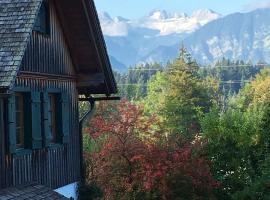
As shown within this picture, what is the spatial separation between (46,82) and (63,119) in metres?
1.40

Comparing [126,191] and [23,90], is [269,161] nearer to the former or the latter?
[126,191]

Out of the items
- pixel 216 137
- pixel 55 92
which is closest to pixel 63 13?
pixel 55 92

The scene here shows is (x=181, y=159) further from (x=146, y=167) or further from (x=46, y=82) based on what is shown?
(x=46, y=82)

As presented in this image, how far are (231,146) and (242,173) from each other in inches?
52.7

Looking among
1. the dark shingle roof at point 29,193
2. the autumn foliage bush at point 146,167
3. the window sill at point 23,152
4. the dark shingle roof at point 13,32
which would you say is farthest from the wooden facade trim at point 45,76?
the autumn foliage bush at point 146,167

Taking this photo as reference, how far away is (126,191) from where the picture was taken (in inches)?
909

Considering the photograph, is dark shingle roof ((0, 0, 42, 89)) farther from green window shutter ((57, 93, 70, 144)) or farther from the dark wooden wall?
green window shutter ((57, 93, 70, 144))

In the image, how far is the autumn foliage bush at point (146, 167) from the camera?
22578 millimetres

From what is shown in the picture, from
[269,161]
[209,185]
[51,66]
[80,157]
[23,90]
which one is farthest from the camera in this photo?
[269,161]

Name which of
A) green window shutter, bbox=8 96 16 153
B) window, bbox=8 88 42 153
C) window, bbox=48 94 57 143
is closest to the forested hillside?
window, bbox=48 94 57 143

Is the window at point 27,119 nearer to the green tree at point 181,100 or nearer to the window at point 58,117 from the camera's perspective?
the window at point 58,117

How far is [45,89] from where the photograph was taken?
15.9 m

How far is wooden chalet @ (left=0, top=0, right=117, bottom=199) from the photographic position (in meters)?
13.3

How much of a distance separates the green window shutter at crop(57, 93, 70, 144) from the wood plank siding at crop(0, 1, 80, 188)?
0.70 feet
